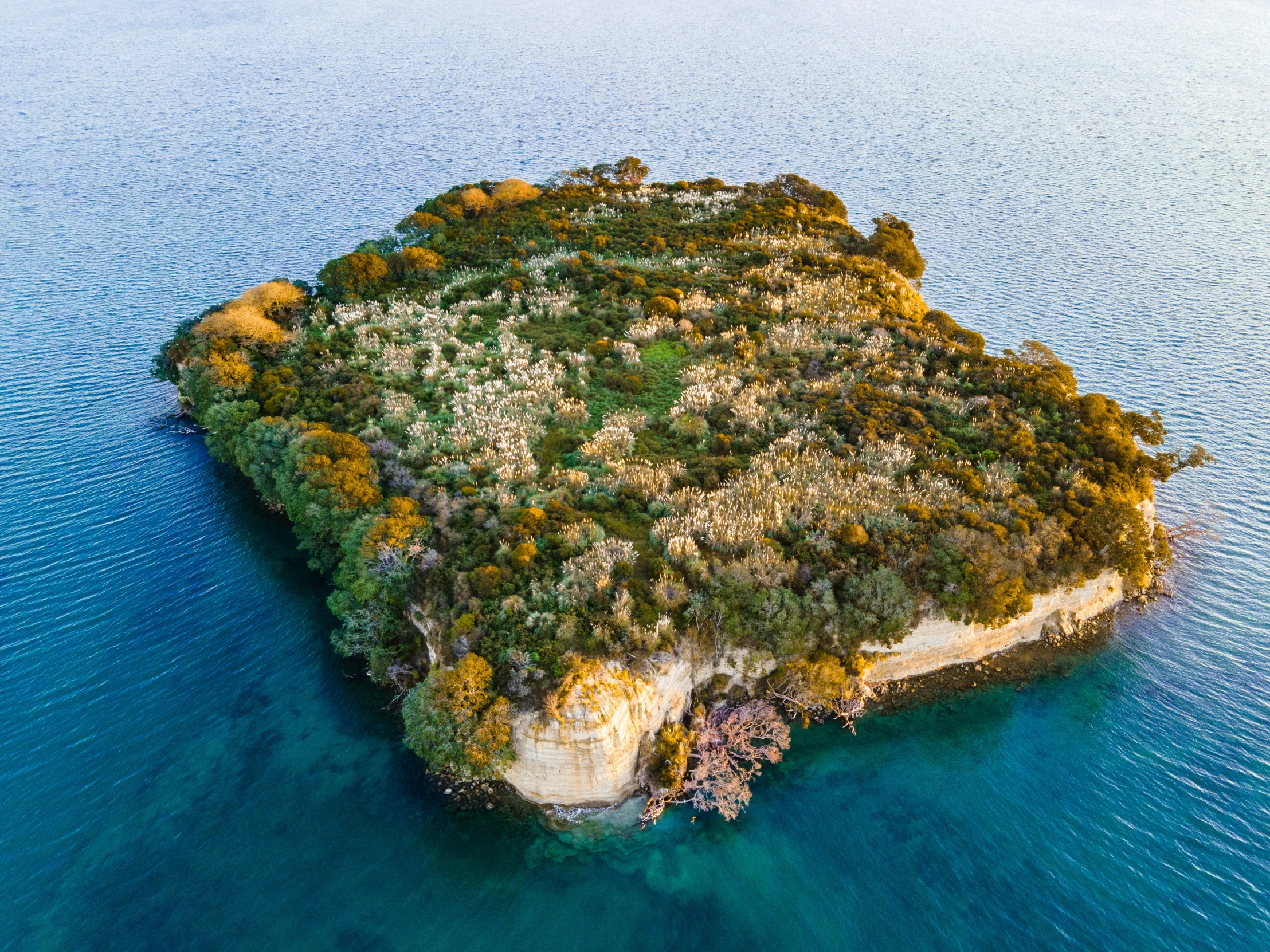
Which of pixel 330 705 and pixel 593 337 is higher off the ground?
pixel 593 337

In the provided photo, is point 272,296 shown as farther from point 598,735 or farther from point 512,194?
point 598,735

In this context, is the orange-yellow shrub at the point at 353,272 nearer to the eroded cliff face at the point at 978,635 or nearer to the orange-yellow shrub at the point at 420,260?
the orange-yellow shrub at the point at 420,260

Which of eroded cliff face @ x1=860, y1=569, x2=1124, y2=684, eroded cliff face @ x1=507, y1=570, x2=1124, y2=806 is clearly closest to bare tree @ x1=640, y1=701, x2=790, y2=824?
eroded cliff face @ x1=507, y1=570, x2=1124, y2=806

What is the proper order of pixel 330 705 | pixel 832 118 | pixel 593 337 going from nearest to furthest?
pixel 330 705 < pixel 593 337 < pixel 832 118

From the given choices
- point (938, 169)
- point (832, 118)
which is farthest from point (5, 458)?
point (832, 118)

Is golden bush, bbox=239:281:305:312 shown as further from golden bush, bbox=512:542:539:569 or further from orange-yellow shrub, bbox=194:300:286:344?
golden bush, bbox=512:542:539:569

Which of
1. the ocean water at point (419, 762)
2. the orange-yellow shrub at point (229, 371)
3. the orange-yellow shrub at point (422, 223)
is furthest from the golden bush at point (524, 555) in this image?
the orange-yellow shrub at point (422, 223)

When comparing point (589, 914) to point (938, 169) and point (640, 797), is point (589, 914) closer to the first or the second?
point (640, 797)
